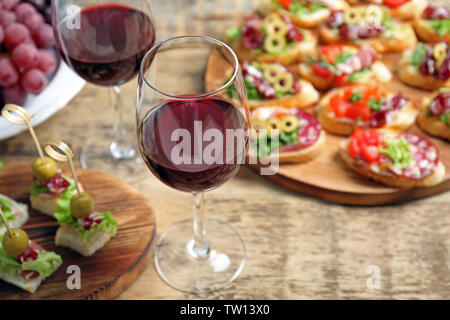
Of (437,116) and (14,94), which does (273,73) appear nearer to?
(437,116)

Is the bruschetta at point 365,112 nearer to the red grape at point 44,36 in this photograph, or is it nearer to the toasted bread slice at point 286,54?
the toasted bread slice at point 286,54

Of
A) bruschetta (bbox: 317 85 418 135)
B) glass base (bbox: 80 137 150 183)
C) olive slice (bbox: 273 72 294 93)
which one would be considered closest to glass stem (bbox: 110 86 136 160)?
glass base (bbox: 80 137 150 183)

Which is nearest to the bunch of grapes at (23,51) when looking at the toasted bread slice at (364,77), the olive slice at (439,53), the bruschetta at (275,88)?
the bruschetta at (275,88)

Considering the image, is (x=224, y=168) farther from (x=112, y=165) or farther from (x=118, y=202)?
(x=112, y=165)

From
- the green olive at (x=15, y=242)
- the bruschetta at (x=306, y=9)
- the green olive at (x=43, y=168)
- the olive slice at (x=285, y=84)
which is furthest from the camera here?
the bruschetta at (x=306, y=9)

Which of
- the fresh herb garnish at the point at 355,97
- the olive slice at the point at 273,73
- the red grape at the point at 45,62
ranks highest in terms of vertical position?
the red grape at the point at 45,62

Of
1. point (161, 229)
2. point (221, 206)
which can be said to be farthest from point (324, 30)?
point (161, 229)
